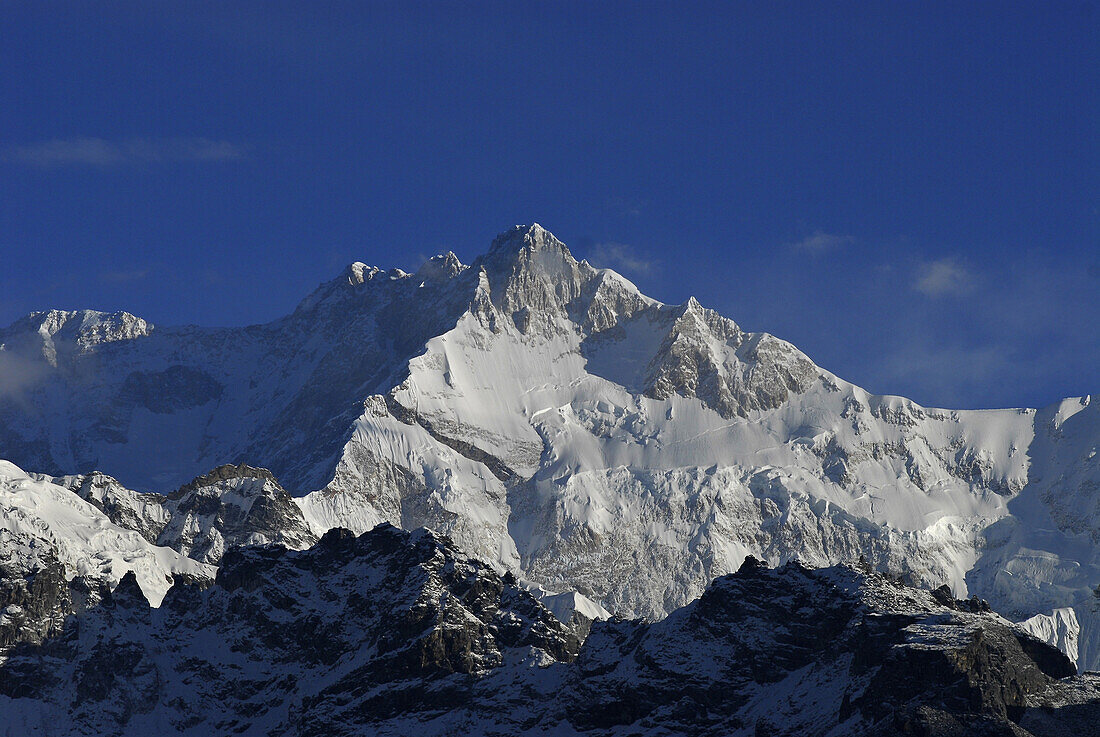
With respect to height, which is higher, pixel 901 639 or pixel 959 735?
pixel 901 639

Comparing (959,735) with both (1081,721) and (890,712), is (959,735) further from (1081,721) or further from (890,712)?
(1081,721)

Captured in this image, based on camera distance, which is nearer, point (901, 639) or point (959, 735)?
point (959, 735)

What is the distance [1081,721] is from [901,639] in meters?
18.3

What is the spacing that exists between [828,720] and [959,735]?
1996 cm

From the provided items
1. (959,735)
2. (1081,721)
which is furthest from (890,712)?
(1081,721)

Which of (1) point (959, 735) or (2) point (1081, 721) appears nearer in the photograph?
(1) point (959, 735)

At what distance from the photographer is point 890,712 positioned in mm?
185875

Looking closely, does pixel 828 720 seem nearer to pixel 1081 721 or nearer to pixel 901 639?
pixel 901 639

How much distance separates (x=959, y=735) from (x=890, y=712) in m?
7.87

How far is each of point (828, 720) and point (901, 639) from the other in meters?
10.5

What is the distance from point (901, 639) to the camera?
653 feet

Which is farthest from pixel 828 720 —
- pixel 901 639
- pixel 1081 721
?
pixel 1081 721

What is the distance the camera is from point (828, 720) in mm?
197625

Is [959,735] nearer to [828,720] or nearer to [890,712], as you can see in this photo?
[890,712]
